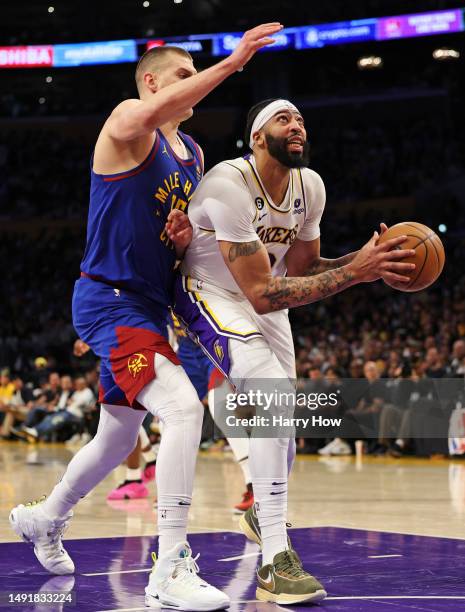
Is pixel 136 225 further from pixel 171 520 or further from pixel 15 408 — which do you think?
pixel 15 408

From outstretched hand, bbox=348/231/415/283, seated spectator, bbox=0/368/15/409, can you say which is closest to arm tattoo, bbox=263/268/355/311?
outstretched hand, bbox=348/231/415/283

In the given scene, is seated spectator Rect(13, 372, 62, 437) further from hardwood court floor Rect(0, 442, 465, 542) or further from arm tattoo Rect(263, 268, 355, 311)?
arm tattoo Rect(263, 268, 355, 311)

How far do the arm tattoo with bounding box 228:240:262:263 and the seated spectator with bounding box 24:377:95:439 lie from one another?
42.1ft

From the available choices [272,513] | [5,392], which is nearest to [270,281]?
[272,513]

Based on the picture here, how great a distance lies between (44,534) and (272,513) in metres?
1.26

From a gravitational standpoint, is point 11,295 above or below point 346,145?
below

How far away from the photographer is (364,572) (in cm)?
487

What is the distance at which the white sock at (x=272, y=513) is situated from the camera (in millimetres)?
4348

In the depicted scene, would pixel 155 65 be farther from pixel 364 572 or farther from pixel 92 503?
pixel 92 503

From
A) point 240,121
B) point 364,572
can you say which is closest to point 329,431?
point 364,572

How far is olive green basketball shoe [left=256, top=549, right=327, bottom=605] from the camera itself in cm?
412

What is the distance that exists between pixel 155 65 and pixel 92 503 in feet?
14.9

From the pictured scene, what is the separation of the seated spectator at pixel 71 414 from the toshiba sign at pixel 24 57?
1233 centimetres

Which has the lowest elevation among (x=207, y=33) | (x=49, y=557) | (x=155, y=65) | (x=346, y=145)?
(x=49, y=557)
